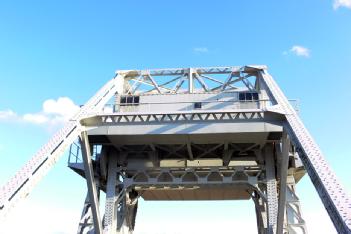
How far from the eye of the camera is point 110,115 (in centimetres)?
1533

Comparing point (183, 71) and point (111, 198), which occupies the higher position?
point (183, 71)

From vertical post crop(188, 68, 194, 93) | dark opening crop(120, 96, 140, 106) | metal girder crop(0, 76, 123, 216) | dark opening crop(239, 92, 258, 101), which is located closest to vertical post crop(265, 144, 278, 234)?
dark opening crop(239, 92, 258, 101)

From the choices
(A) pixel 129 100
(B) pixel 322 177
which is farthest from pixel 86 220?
(B) pixel 322 177

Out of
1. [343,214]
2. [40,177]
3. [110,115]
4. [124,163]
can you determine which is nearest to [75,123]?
[110,115]

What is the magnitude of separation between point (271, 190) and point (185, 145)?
4.33m

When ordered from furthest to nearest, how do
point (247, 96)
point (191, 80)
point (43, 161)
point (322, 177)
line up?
point (191, 80) < point (247, 96) < point (43, 161) < point (322, 177)

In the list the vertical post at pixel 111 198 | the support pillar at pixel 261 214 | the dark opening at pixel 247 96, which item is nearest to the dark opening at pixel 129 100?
the vertical post at pixel 111 198

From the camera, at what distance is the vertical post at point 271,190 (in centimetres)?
1529

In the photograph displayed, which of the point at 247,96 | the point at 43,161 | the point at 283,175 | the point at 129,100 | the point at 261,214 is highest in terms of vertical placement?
the point at 129,100

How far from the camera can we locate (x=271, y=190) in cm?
1614

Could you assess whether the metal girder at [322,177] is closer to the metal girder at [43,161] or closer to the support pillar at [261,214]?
the support pillar at [261,214]

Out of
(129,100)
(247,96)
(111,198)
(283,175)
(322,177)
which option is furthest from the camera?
(129,100)

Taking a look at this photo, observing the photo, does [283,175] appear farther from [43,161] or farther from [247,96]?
[43,161]

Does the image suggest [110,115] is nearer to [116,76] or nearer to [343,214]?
[116,76]
